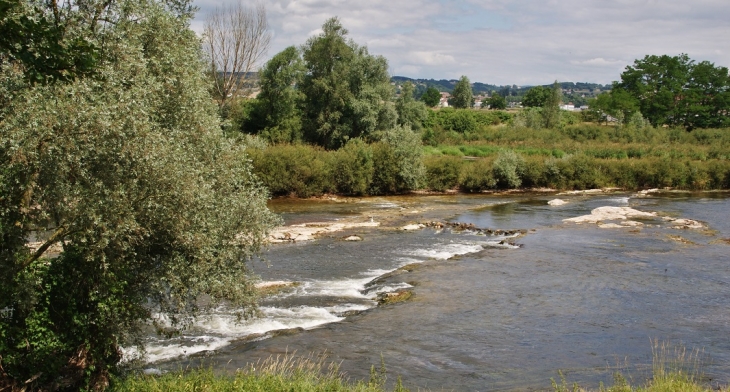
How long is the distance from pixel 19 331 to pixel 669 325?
17697 millimetres

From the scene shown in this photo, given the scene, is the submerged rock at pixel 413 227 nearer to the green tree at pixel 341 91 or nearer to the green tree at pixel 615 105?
the green tree at pixel 341 91

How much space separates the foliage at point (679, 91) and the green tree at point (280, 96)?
59723 mm

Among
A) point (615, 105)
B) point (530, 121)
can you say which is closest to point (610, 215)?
point (530, 121)

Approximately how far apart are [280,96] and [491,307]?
41.9 meters

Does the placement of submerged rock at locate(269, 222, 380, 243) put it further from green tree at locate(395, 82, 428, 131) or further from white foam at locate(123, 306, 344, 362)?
green tree at locate(395, 82, 428, 131)

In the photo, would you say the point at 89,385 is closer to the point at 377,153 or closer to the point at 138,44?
the point at 138,44

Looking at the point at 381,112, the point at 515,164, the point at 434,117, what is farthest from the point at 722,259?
the point at 434,117

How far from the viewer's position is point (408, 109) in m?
63.4

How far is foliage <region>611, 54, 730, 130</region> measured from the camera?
3602 inches

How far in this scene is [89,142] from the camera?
10.1 m

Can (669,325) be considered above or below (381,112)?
below

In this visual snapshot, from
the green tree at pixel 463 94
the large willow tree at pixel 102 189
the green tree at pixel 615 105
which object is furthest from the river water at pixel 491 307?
the green tree at pixel 463 94

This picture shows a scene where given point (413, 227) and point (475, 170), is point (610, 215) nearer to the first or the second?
point (413, 227)

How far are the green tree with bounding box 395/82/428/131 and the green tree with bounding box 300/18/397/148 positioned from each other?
3613 millimetres
